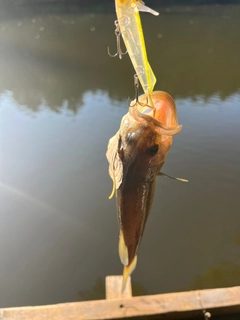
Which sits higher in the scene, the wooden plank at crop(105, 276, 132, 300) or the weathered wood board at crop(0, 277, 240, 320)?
the wooden plank at crop(105, 276, 132, 300)

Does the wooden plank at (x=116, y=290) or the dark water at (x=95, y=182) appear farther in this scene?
the dark water at (x=95, y=182)

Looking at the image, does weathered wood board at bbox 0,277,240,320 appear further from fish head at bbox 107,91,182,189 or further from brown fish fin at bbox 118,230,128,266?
fish head at bbox 107,91,182,189

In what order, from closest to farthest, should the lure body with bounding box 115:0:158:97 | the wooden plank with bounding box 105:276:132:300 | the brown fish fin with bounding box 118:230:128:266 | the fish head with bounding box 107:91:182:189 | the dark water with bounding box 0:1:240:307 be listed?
the lure body with bounding box 115:0:158:97 < the fish head with bounding box 107:91:182:189 < the brown fish fin with bounding box 118:230:128:266 < the wooden plank with bounding box 105:276:132:300 < the dark water with bounding box 0:1:240:307

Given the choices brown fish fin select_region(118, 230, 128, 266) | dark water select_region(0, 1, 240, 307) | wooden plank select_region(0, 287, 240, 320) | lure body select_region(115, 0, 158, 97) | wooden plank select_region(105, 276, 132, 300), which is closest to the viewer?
lure body select_region(115, 0, 158, 97)

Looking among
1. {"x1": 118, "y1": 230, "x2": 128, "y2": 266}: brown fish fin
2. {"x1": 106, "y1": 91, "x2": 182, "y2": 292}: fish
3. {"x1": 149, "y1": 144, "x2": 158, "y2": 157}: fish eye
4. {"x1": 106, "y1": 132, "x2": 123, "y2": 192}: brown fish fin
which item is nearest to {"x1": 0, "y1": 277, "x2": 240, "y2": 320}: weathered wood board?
{"x1": 118, "y1": 230, "x2": 128, "y2": 266}: brown fish fin

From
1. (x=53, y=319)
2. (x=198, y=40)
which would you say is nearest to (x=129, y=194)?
(x=53, y=319)

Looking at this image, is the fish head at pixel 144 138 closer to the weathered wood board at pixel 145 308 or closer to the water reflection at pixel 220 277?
the weathered wood board at pixel 145 308

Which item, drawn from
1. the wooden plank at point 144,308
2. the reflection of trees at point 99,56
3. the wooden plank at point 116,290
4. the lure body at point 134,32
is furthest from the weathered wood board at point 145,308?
the reflection of trees at point 99,56
